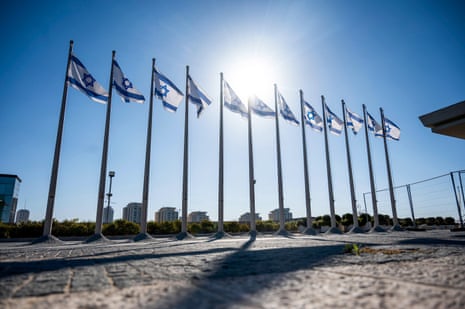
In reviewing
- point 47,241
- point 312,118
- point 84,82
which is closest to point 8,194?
point 47,241

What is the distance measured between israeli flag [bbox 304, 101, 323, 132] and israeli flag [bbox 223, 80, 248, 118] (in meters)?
5.21

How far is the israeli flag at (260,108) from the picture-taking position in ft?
61.0

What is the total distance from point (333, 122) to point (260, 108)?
6.80 meters

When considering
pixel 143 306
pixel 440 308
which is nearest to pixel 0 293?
pixel 143 306

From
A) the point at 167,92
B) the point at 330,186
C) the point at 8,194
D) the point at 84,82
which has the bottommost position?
the point at 330,186

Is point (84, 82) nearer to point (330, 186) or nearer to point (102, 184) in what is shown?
point (102, 184)

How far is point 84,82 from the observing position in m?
13.6

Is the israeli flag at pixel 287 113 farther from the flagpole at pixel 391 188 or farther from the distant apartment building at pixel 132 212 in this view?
the distant apartment building at pixel 132 212

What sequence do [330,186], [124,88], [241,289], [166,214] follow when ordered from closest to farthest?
[241,289], [124,88], [330,186], [166,214]

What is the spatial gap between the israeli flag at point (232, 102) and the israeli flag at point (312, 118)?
5210mm

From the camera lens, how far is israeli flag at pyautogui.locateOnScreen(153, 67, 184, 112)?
1548 centimetres

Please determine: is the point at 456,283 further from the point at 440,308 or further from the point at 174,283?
the point at 174,283

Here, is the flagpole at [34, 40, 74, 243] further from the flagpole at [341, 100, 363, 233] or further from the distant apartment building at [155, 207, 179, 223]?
the distant apartment building at [155, 207, 179, 223]

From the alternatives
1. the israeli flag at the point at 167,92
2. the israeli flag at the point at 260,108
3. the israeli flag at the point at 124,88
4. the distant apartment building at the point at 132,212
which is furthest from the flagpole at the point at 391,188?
the distant apartment building at the point at 132,212
